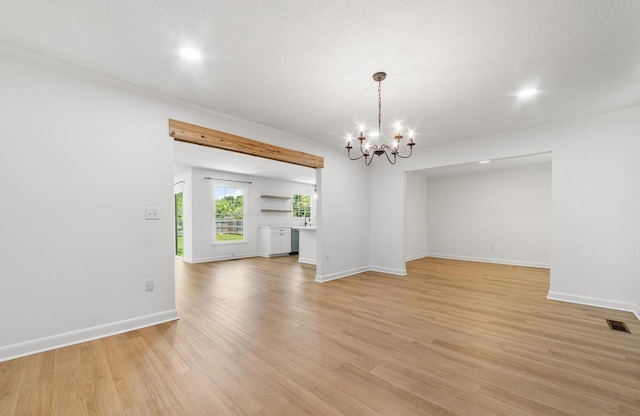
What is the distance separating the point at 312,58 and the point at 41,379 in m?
3.21

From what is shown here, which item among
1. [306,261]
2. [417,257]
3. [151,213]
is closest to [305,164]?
[151,213]

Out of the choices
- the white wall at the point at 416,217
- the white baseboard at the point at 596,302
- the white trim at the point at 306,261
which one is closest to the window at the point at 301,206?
the white trim at the point at 306,261

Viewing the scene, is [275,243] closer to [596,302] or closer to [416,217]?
[416,217]

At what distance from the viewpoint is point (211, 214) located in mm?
7348

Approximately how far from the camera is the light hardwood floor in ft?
5.55

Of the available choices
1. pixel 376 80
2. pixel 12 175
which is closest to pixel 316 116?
pixel 376 80

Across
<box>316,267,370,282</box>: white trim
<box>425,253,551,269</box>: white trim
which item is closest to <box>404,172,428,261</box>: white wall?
<box>425,253,551,269</box>: white trim

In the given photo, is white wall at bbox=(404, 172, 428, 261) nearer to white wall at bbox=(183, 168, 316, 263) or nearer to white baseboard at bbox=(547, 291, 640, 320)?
white baseboard at bbox=(547, 291, 640, 320)

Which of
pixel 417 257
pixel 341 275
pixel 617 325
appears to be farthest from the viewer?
pixel 417 257

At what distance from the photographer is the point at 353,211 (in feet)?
18.4

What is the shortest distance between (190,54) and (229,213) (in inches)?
232

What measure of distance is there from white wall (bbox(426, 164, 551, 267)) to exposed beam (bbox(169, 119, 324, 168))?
192 inches

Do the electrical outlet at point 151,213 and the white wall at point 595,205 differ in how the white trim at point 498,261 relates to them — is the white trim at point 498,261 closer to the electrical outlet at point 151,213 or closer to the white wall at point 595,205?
the white wall at point 595,205

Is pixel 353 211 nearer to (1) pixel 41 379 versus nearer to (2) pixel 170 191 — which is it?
(2) pixel 170 191
